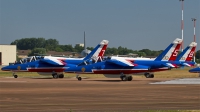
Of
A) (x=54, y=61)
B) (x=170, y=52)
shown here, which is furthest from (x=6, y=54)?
(x=170, y=52)

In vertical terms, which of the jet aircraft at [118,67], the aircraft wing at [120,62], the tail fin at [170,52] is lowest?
the jet aircraft at [118,67]

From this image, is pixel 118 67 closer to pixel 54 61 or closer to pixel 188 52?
pixel 54 61

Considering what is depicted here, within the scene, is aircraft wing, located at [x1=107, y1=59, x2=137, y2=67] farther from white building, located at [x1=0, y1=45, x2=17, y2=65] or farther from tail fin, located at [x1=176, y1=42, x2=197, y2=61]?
white building, located at [x1=0, y1=45, x2=17, y2=65]

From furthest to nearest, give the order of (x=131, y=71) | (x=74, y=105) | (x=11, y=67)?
(x=11, y=67) < (x=131, y=71) < (x=74, y=105)

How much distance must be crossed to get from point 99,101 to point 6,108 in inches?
232

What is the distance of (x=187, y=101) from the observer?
96.5ft

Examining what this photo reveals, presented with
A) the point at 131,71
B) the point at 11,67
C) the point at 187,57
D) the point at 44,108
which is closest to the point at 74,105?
the point at 44,108

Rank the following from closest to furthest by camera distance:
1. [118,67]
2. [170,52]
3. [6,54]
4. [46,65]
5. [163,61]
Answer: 1. [118,67]
2. [163,61]
3. [170,52]
4. [46,65]
5. [6,54]

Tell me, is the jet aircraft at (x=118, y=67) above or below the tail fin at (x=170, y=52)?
below

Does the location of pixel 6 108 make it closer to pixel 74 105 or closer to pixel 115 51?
pixel 74 105

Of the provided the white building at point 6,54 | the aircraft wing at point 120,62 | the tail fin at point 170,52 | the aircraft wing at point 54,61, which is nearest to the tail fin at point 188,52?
the tail fin at point 170,52

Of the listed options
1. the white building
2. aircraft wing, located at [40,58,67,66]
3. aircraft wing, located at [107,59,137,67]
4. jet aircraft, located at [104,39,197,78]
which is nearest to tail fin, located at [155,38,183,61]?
jet aircraft, located at [104,39,197,78]

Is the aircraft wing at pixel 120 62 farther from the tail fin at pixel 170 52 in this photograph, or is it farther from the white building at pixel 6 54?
the white building at pixel 6 54

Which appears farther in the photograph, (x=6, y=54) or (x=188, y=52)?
(x=6, y=54)
